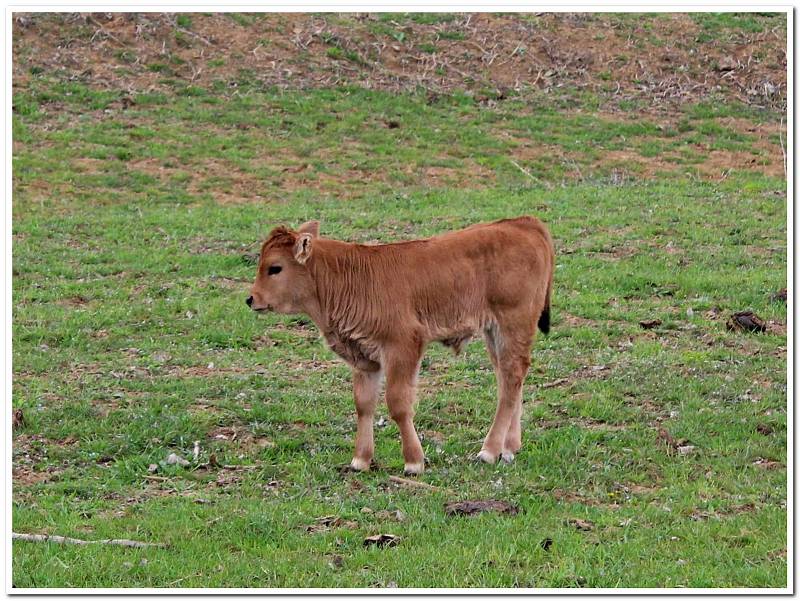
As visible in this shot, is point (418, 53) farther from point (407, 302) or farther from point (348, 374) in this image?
point (407, 302)

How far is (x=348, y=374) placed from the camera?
40.0 feet

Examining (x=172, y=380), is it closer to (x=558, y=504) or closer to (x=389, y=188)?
(x=558, y=504)

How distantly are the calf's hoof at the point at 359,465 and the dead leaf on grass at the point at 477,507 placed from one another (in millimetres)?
1166

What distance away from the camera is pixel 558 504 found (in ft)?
28.2

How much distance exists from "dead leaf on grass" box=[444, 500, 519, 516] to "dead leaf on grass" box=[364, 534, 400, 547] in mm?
614

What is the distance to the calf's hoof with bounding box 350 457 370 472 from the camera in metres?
9.55

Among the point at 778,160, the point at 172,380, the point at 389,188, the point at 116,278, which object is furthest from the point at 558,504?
the point at 778,160

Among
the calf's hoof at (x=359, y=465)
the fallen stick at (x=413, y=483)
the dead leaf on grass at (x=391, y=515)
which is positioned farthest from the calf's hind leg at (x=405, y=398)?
A: the dead leaf on grass at (x=391, y=515)

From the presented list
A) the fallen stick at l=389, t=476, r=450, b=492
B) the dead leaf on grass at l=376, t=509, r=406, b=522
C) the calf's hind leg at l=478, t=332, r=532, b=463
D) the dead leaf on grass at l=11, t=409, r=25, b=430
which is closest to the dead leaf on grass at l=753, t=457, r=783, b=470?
the calf's hind leg at l=478, t=332, r=532, b=463

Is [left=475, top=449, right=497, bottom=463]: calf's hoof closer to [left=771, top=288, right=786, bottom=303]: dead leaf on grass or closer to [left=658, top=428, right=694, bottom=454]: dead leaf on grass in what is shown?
[left=658, top=428, right=694, bottom=454]: dead leaf on grass

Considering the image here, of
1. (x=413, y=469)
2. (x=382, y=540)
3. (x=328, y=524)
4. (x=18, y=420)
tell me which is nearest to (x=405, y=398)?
(x=413, y=469)

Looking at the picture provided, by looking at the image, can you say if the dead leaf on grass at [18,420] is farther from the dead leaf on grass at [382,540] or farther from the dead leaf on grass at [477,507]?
the dead leaf on grass at [477,507]

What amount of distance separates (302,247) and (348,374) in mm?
2937
